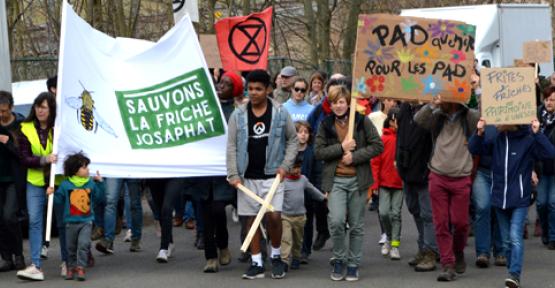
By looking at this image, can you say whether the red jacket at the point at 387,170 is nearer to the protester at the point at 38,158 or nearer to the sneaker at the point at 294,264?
the sneaker at the point at 294,264

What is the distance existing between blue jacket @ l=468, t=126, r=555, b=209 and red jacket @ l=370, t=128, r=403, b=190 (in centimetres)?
195

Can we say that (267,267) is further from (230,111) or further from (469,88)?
(469,88)

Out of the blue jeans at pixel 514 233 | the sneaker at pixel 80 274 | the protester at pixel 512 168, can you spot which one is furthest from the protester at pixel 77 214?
the blue jeans at pixel 514 233

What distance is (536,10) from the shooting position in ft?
77.1

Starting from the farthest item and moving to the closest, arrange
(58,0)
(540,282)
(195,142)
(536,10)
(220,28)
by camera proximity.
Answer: (58,0), (536,10), (220,28), (195,142), (540,282)

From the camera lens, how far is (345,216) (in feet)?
35.4

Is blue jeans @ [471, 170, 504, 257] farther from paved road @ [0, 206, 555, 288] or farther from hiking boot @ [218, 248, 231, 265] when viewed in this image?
hiking boot @ [218, 248, 231, 265]

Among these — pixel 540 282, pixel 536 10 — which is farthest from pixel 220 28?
pixel 536 10

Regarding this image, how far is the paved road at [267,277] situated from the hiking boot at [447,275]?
0.07 m

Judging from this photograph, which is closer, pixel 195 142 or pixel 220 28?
pixel 195 142

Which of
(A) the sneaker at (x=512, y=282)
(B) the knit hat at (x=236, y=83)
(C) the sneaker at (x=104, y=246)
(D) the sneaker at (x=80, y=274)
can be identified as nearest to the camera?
(A) the sneaker at (x=512, y=282)

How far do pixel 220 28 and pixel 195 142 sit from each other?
1.48 meters

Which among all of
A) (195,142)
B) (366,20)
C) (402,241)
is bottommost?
(402,241)

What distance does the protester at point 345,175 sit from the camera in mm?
10711
